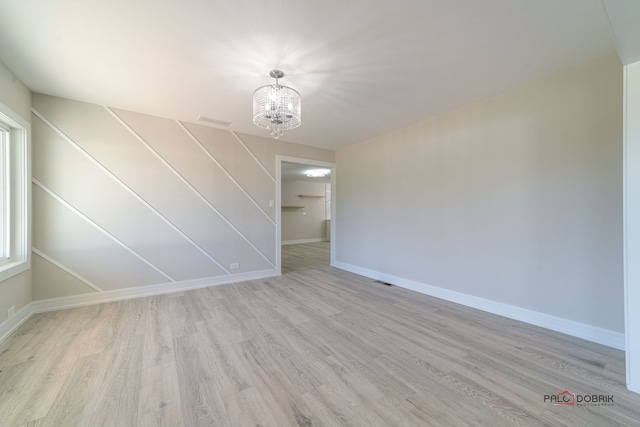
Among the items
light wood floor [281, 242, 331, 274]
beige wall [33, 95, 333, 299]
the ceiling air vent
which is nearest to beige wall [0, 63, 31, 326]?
beige wall [33, 95, 333, 299]

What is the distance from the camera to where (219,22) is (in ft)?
5.47

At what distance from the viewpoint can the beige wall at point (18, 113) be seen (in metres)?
2.15

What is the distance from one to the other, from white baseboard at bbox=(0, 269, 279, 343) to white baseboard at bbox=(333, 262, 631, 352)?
8.82ft

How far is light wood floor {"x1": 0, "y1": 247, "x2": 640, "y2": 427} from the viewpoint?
134 centimetres

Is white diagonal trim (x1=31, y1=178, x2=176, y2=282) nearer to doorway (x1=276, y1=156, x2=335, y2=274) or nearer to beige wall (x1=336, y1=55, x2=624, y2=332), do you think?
beige wall (x1=336, y1=55, x2=624, y2=332)

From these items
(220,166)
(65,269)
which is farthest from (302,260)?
(65,269)

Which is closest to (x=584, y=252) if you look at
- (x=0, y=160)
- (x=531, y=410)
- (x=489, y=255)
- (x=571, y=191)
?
(x=571, y=191)

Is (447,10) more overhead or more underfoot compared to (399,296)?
more overhead

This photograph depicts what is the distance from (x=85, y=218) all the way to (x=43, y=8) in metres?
2.26

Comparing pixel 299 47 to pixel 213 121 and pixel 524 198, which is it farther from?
pixel 524 198

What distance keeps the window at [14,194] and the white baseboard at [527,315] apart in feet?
15.3

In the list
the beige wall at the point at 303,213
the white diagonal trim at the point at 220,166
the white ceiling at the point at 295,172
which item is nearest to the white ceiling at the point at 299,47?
the white diagonal trim at the point at 220,166

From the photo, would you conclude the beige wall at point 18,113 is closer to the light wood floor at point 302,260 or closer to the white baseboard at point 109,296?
the white baseboard at point 109,296

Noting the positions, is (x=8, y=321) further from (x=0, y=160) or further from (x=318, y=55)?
(x=318, y=55)
